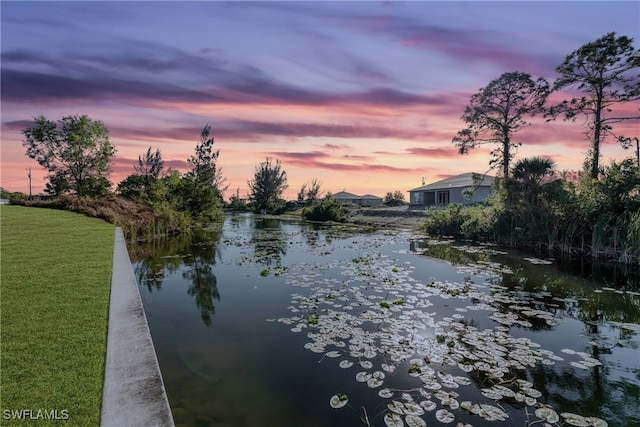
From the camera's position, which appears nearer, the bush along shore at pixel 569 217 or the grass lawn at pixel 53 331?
the grass lawn at pixel 53 331

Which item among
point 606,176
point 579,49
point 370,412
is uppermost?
point 579,49

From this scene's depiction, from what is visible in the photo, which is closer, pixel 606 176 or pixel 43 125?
pixel 606 176

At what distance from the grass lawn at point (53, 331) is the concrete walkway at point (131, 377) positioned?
10 centimetres

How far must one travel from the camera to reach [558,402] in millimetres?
3779

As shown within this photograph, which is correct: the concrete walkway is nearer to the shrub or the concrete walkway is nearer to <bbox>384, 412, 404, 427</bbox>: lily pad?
<bbox>384, 412, 404, 427</bbox>: lily pad

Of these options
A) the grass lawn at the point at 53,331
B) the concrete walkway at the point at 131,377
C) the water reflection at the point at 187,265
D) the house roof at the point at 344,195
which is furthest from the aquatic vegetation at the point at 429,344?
the house roof at the point at 344,195

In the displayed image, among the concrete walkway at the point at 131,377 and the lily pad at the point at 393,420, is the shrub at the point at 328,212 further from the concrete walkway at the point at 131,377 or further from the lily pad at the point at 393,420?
the lily pad at the point at 393,420

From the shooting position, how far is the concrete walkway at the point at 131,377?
278 cm

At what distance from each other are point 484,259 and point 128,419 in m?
13.3

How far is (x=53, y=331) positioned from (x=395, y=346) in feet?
15.3

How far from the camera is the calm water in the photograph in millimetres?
3711

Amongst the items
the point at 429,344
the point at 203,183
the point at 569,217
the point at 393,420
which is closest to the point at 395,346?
the point at 429,344

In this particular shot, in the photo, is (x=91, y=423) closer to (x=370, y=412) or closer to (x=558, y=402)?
(x=370, y=412)

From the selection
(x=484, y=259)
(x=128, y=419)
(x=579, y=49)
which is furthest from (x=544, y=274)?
(x=579, y=49)
